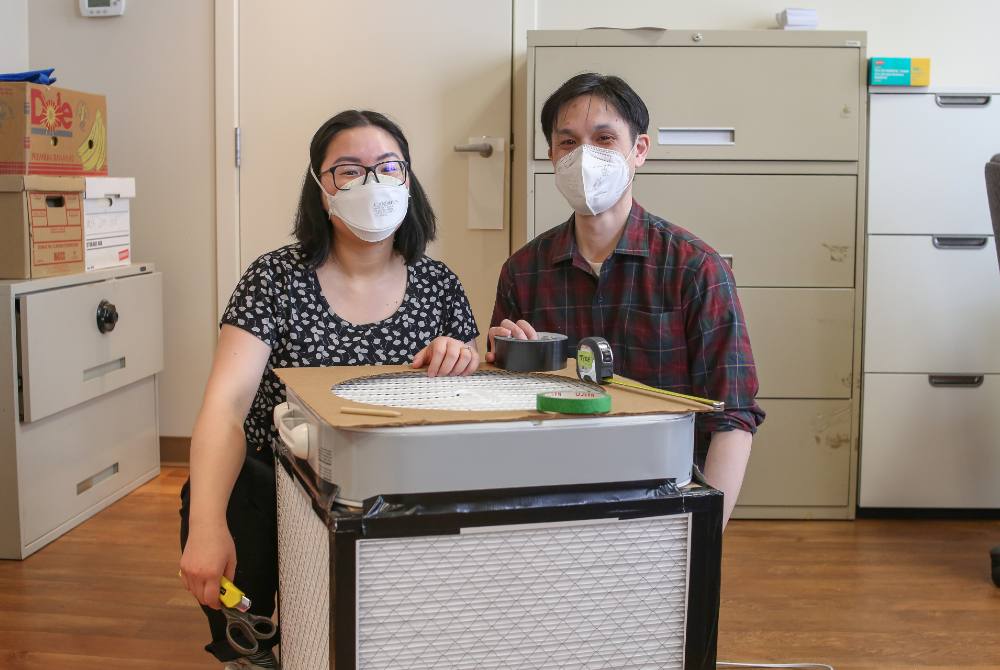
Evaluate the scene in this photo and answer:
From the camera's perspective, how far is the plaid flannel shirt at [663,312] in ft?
4.68

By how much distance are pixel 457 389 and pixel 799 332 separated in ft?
6.08

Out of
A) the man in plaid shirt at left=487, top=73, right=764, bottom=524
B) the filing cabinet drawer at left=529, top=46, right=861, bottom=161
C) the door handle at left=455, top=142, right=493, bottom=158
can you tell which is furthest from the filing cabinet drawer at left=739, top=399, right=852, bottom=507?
the man in plaid shirt at left=487, top=73, right=764, bottom=524

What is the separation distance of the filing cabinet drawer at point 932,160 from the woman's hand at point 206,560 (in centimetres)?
199

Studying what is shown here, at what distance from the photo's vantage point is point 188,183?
2996 mm

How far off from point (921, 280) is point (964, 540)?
24.9 inches

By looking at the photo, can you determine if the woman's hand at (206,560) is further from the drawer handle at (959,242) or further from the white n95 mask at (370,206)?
the drawer handle at (959,242)

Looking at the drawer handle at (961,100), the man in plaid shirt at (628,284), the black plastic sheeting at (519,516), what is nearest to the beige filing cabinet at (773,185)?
the drawer handle at (961,100)

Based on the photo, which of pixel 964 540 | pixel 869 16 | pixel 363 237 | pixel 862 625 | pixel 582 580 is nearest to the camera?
pixel 582 580

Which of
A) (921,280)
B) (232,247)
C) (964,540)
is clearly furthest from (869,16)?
(232,247)

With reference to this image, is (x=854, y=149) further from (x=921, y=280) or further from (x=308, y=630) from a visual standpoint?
(x=308, y=630)

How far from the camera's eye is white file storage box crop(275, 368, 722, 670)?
2.48 feet

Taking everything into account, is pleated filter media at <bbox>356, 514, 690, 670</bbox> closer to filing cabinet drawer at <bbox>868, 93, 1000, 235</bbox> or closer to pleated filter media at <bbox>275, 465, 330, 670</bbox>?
pleated filter media at <bbox>275, 465, 330, 670</bbox>

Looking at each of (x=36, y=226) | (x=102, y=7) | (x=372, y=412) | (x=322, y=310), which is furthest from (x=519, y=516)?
(x=102, y=7)

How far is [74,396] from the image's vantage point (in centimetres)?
245
